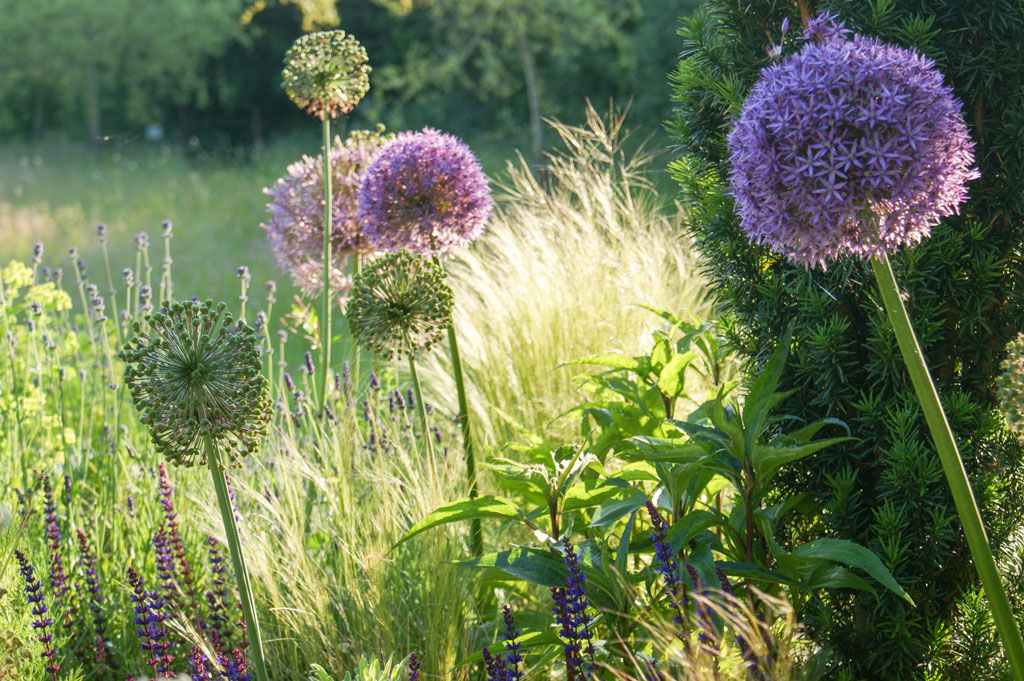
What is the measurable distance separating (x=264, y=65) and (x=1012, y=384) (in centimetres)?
2576

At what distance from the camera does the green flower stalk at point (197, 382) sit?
5.85ft

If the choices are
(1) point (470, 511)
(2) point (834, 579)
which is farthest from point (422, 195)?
(2) point (834, 579)

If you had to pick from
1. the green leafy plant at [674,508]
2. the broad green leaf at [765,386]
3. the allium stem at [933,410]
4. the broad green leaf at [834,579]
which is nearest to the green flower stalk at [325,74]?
the green leafy plant at [674,508]

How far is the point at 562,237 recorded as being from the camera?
4.72 m

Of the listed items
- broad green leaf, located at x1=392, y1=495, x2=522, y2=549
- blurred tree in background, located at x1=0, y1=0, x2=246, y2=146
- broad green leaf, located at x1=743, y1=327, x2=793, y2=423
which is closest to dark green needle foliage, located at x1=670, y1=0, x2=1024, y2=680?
broad green leaf, located at x1=743, y1=327, x2=793, y2=423

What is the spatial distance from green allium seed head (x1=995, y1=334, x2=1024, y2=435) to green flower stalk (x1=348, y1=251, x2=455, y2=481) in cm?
143

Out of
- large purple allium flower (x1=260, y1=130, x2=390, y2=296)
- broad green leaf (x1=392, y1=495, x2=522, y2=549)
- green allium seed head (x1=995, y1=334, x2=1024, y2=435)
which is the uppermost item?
large purple allium flower (x1=260, y1=130, x2=390, y2=296)

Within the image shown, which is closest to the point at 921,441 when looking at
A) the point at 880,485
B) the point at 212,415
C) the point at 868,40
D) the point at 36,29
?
the point at 880,485

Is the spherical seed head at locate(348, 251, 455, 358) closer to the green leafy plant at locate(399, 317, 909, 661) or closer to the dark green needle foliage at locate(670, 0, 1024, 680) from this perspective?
the green leafy plant at locate(399, 317, 909, 661)

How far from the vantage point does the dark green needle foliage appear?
2.14 metres

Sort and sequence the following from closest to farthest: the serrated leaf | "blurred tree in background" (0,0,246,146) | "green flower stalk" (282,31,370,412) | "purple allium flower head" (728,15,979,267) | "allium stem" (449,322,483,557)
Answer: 1. "purple allium flower head" (728,15,979,267)
2. the serrated leaf
3. "allium stem" (449,322,483,557)
4. "green flower stalk" (282,31,370,412)
5. "blurred tree in background" (0,0,246,146)

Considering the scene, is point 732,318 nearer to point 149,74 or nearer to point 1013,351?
point 1013,351

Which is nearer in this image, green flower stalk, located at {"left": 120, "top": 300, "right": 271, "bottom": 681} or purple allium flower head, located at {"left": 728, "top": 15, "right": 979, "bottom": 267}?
purple allium flower head, located at {"left": 728, "top": 15, "right": 979, "bottom": 267}

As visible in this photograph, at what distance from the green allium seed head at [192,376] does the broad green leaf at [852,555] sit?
47.3 inches
